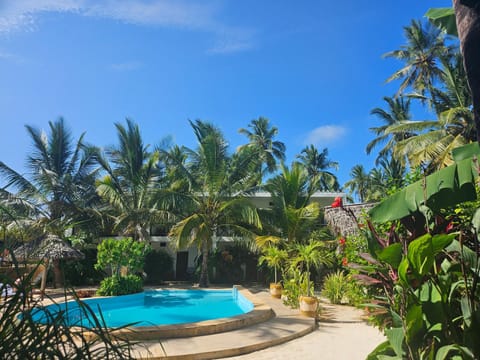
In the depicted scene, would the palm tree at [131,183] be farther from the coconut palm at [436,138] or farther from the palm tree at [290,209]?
the coconut palm at [436,138]

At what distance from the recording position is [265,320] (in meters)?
8.12

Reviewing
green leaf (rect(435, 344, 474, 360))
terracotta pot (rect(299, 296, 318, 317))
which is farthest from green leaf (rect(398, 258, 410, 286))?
terracotta pot (rect(299, 296, 318, 317))

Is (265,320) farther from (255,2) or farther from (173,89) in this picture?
(255,2)

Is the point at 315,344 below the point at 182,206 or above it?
below

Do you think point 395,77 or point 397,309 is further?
point 395,77

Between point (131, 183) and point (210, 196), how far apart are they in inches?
175

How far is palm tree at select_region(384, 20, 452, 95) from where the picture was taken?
2144 cm

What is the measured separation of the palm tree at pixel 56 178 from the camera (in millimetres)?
15312

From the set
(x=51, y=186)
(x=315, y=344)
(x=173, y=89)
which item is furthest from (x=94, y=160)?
(x=315, y=344)

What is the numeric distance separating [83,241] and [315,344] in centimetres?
1331

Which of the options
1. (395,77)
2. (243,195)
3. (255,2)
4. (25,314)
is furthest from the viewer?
(395,77)

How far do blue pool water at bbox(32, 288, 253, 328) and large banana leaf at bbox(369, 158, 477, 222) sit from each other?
7.31 m

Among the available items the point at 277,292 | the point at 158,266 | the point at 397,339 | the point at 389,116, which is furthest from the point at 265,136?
the point at 397,339

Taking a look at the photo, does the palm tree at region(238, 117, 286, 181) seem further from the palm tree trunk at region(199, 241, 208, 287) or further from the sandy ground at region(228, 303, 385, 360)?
the sandy ground at region(228, 303, 385, 360)
